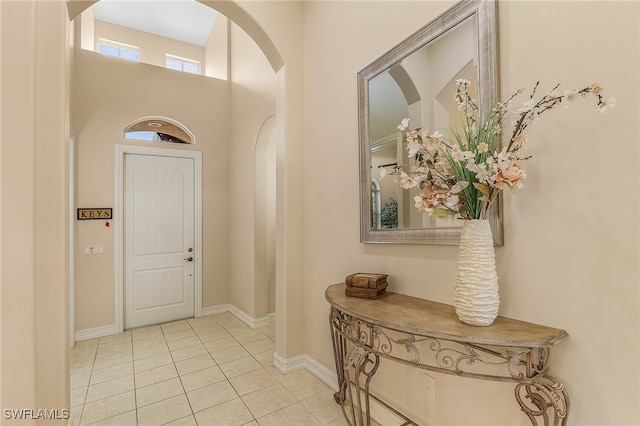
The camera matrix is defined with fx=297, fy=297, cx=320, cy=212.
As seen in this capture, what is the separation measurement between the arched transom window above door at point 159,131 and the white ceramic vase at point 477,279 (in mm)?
4054

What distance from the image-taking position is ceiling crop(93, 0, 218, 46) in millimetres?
4680

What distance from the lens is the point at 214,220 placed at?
14.4ft

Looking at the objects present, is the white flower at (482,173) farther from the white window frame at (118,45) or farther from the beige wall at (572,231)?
the white window frame at (118,45)

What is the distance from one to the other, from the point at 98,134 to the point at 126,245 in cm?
141

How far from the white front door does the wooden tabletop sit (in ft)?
10.6

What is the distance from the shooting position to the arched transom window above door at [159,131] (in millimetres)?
3908

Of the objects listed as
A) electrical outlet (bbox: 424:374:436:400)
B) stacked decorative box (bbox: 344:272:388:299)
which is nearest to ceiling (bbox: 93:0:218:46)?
stacked decorative box (bbox: 344:272:388:299)

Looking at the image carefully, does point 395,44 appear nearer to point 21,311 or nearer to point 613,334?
point 613,334

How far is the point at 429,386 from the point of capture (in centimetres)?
159

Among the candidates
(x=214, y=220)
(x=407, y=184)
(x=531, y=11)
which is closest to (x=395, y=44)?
(x=531, y=11)

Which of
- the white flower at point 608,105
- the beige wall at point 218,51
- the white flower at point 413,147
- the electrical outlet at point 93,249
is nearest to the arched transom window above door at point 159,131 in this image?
the beige wall at point 218,51

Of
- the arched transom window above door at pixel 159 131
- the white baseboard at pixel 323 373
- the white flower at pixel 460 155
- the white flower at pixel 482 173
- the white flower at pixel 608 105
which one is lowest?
the white baseboard at pixel 323 373

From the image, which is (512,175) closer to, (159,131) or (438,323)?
(438,323)

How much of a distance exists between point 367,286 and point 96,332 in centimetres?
365
